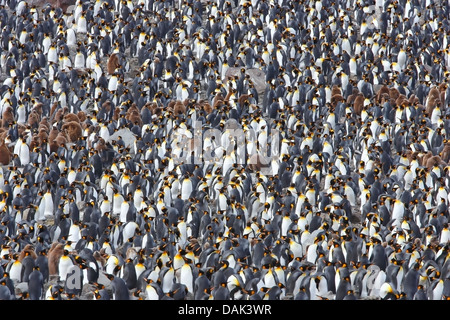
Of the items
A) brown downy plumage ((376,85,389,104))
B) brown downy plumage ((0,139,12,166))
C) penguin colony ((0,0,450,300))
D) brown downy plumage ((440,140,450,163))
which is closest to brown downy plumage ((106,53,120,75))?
penguin colony ((0,0,450,300))

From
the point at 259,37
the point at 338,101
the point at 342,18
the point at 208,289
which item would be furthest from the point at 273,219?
the point at 342,18

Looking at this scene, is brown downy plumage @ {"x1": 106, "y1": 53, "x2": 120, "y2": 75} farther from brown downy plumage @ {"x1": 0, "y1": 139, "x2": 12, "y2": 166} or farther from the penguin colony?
brown downy plumage @ {"x1": 0, "y1": 139, "x2": 12, "y2": 166}

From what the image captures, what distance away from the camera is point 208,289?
1516 cm

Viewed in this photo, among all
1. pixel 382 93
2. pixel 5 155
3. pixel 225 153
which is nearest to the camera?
pixel 225 153

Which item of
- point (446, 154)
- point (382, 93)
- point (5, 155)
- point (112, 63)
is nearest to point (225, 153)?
point (446, 154)

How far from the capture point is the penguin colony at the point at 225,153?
51.6 ft

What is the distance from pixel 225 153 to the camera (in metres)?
20.1

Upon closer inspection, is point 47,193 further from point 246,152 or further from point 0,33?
point 0,33

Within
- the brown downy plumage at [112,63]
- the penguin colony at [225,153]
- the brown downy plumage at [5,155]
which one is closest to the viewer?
the penguin colony at [225,153]

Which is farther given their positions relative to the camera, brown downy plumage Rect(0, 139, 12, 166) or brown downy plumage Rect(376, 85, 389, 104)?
brown downy plumage Rect(376, 85, 389, 104)

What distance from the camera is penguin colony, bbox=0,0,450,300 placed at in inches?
619

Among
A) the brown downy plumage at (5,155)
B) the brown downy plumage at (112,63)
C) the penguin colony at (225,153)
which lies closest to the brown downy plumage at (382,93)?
the penguin colony at (225,153)

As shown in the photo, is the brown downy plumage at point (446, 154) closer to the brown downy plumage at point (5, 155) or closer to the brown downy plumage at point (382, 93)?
the brown downy plumage at point (382, 93)

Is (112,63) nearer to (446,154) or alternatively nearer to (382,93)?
(382,93)
